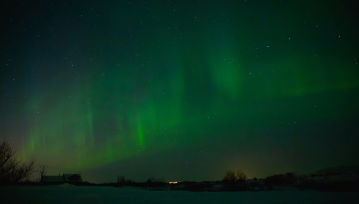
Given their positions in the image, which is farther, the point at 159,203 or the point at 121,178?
the point at 121,178

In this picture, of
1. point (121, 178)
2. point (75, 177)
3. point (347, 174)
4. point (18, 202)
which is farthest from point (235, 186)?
point (75, 177)

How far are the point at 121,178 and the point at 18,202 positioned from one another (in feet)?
64.7

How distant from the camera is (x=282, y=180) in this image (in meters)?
16.5

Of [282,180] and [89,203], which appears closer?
[89,203]

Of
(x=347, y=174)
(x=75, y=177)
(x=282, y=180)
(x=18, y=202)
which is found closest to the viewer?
(x=18, y=202)

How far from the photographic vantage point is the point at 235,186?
1489cm

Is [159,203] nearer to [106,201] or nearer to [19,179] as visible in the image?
[106,201]

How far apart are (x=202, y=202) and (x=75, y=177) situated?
144 ft

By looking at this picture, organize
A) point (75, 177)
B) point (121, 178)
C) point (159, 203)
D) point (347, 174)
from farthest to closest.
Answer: point (75, 177)
point (121, 178)
point (347, 174)
point (159, 203)

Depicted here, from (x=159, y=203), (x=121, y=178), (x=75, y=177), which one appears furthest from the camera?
(x=75, y=177)

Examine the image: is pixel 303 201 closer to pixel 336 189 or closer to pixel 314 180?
pixel 336 189

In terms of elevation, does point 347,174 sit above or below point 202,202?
above

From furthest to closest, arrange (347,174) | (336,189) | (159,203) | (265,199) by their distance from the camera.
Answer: (347,174), (336,189), (265,199), (159,203)

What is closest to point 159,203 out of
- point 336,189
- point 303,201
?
point 303,201
